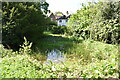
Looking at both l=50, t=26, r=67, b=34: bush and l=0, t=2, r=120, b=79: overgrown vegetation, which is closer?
l=0, t=2, r=120, b=79: overgrown vegetation

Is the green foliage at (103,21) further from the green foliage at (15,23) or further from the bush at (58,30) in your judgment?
the bush at (58,30)

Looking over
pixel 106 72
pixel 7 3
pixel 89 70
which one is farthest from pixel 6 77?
pixel 7 3

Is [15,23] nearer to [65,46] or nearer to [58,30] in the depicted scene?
[65,46]

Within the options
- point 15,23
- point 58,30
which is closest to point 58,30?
point 58,30

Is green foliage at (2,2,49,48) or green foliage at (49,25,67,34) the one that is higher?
green foliage at (2,2,49,48)

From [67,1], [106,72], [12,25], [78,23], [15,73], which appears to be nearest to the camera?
[106,72]

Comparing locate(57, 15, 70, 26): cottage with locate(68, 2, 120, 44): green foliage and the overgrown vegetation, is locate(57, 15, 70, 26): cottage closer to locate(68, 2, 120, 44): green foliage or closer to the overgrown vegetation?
the overgrown vegetation

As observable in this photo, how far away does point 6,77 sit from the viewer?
1914 mm

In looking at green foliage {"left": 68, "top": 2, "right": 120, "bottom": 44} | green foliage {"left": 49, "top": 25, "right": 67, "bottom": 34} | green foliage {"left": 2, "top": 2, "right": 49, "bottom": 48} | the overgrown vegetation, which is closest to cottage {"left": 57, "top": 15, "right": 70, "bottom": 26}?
green foliage {"left": 49, "top": 25, "right": 67, "bottom": 34}

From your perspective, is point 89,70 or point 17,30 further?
point 17,30

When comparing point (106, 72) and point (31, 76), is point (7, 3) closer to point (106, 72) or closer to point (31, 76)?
point (31, 76)

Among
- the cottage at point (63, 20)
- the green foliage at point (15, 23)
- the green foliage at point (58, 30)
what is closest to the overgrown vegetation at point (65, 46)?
the green foliage at point (15, 23)

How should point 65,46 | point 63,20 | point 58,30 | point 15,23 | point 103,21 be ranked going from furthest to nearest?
point 63,20 < point 58,30 < point 65,46 < point 103,21 < point 15,23

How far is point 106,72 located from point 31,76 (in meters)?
0.92
